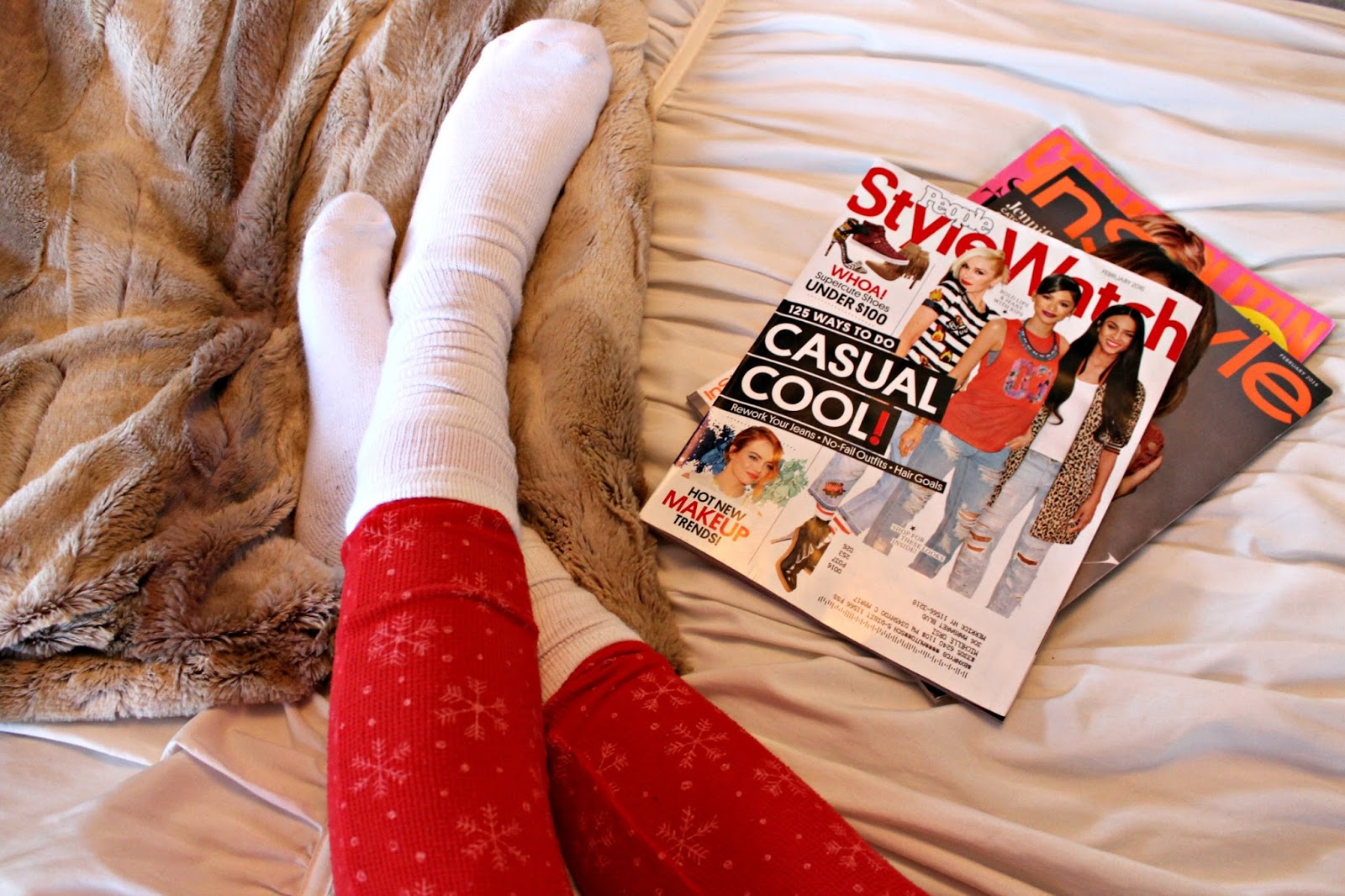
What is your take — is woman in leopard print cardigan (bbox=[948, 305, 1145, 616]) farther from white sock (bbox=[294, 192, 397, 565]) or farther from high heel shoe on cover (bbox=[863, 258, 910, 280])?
white sock (bbox=[294, 192, 397, 565])

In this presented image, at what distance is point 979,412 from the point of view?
24.1 inches

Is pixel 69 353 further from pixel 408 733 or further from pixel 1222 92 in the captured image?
pixel 1222 92

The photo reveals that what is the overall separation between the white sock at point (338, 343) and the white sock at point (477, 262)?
25 millimetres

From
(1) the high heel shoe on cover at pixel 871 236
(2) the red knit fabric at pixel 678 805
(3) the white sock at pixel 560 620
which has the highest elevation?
(1) the high heel shoe on cover at pixel 871 236

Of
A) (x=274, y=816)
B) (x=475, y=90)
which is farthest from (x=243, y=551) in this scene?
(x=475, y=90)

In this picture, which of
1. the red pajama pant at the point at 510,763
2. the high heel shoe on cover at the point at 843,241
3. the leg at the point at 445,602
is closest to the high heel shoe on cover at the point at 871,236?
the high heel shoe on cover at the point at 843,241

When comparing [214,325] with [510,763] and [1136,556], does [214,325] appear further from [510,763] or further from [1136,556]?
[1136,556]

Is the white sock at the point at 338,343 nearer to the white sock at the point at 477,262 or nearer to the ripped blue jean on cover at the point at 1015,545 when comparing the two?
the white sock at the point at 477,262

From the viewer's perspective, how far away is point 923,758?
508 millimetres

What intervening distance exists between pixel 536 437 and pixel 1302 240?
1.92 feet

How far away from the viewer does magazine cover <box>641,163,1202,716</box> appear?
1.83 feet

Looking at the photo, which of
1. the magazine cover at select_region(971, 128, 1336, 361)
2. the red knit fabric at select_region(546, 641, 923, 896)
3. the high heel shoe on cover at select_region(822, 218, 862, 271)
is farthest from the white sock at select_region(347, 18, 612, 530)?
the magazine cover at select_region(971, 128, 1336, 361)

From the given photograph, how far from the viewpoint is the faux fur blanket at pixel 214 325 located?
0.49 m

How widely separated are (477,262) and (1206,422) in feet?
1.72
